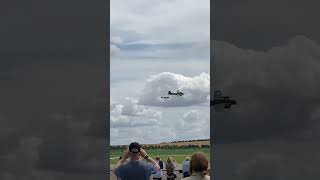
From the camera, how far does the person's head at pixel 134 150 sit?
4445mm

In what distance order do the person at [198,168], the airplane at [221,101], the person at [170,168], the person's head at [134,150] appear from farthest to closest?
the person at [170,168] < the airplane at [221,101] < the person's head at [134,150] < the person at [198,168]

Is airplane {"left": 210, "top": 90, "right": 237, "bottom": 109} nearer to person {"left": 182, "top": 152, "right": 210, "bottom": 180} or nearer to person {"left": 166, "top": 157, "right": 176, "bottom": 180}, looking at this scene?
person {"left": 182, "top": 152, "right": 210, "bottom": 180}

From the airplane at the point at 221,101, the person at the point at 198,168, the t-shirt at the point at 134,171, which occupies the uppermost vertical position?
the airplane at the point at 221,101

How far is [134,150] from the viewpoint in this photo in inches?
176

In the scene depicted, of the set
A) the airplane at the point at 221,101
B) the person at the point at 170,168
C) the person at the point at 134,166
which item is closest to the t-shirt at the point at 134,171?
the person at the point at 134,166

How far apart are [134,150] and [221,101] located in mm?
944

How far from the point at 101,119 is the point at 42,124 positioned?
512 mm

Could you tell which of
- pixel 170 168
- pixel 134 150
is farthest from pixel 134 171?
pixel 170 168

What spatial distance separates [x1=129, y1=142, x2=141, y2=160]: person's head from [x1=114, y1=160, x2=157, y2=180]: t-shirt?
0.04m

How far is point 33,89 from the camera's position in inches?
207

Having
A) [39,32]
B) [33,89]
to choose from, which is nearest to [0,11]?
[39,32]

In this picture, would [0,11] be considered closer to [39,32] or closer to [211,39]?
[39,32]

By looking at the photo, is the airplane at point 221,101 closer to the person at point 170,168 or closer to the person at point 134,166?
the person at point 134,166

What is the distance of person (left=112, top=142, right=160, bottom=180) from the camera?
448 cm
